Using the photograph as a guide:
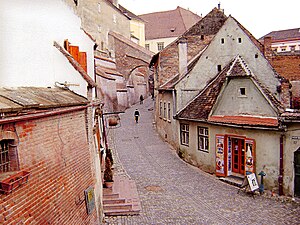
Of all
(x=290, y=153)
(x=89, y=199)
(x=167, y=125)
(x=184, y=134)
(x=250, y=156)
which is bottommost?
(x=250, y=156)

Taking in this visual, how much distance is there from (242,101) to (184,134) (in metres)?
5.61

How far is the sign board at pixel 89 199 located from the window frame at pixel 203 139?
10.8 meters

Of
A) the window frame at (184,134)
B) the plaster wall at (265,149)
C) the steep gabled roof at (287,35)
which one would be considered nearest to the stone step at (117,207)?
the plaster wall at (265,149)

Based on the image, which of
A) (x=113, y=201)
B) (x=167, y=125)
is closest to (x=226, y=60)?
(x=167, y=125)

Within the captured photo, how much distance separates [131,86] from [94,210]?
40674 mm

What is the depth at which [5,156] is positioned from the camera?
5949 millimetres

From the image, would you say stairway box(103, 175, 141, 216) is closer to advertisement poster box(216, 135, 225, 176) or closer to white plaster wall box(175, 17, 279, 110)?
advertisement poster box(216, 135, 225, 176)

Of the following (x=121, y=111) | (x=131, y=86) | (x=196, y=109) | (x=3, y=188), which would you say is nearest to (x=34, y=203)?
(x=3, y=188)

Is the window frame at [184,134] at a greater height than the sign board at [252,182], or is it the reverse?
the window frame at [184,134]

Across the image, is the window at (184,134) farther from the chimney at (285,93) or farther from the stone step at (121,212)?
the stone step at (121,212)

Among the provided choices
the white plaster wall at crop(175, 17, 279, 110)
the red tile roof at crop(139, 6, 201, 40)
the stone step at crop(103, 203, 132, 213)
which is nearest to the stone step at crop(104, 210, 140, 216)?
the stone step at crop(103, 203, 132, 213)

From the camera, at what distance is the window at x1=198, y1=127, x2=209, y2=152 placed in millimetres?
19844

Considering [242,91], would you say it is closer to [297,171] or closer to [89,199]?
[297,171]

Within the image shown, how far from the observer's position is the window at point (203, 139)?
65.1 ft
